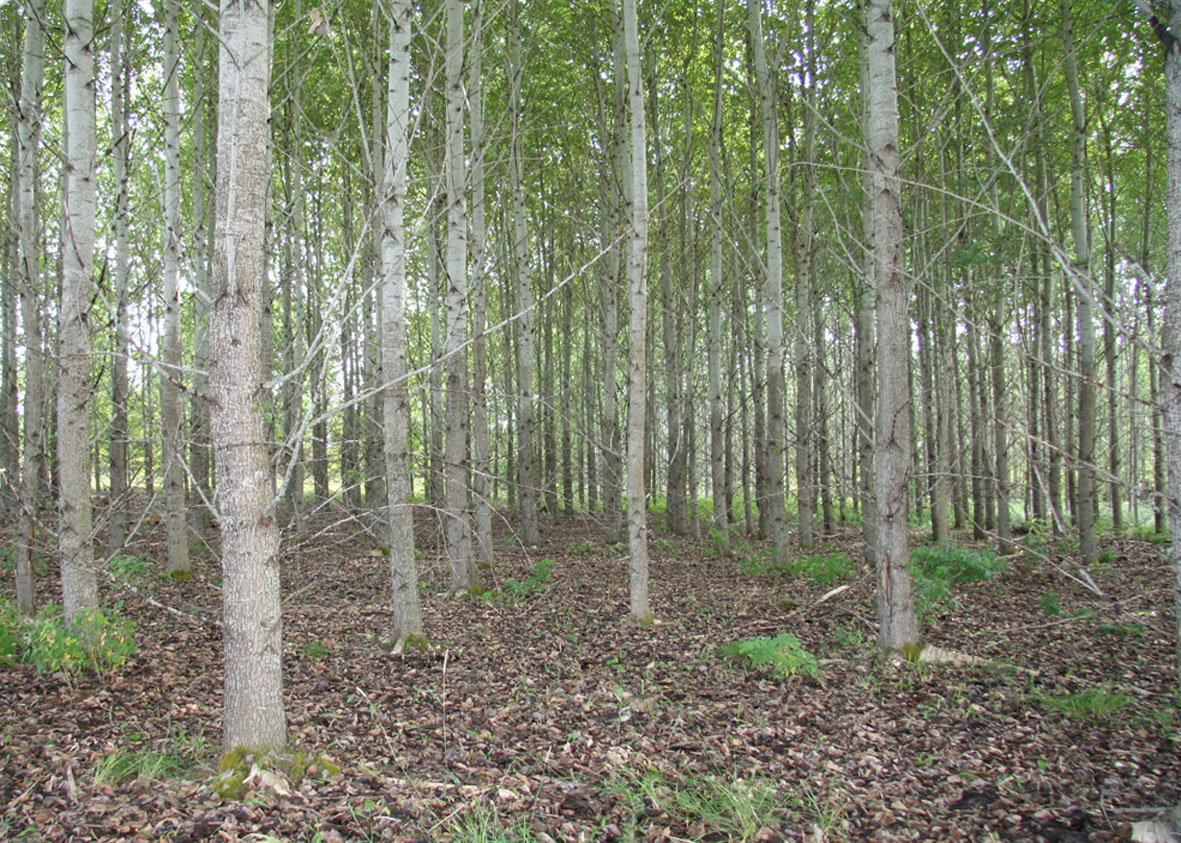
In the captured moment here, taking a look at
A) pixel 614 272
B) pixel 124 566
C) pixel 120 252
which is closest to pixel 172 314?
pixel 120 252

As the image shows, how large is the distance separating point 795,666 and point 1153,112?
11809 millimetres

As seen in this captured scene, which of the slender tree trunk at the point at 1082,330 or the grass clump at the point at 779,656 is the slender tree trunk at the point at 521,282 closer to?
the grass clump at the point at 779,656

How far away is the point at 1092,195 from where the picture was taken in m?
12.6

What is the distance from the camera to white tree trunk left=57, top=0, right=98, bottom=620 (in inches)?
170

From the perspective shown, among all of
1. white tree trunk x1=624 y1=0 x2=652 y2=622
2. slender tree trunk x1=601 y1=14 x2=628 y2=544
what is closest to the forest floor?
white tree trunk x1=624 y1=0 x2=652 y2=622

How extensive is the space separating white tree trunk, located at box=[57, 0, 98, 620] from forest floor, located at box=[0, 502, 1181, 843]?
2.44 feet

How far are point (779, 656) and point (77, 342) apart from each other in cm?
504

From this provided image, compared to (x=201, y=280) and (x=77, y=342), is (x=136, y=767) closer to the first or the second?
(x=77, y=342)

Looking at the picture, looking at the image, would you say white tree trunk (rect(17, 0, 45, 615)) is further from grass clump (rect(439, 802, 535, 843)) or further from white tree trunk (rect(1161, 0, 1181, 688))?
white tree trunk (rect(1161, 0, 1181, 688))

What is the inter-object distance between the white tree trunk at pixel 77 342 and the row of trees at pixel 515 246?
2 cm

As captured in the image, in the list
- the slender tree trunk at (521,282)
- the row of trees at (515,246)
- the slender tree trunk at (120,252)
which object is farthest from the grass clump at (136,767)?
the slender tree trunk at (521,282)

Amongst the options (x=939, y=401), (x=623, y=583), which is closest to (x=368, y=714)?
(x=623, y=583)

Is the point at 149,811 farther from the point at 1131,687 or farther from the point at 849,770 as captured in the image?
the point at 1131,687

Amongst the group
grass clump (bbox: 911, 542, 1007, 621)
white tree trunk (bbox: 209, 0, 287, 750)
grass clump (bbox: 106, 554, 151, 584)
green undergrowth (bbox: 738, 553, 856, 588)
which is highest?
white tree trunk (bbox: 209, 0, 287, 750)
